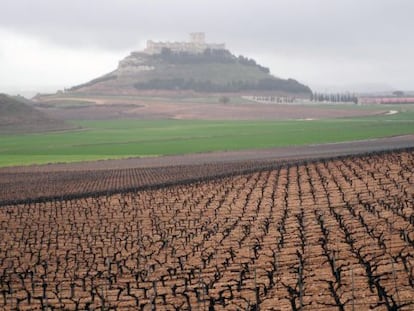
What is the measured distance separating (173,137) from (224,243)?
4295cm

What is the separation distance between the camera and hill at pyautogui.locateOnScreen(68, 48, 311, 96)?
133 meters

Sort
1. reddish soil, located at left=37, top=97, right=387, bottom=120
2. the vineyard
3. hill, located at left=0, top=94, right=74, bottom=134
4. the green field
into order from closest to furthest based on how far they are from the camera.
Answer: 1. the vineyard
2. the green field
3. hill, located at left=0, top=94, right=74, bottom=134
4. reddish soil, located at left=37, top=97, right=387, bottom=120

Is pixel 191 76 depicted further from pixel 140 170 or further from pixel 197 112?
pixel 140 170

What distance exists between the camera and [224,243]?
17.9m

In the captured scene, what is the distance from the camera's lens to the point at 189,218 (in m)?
21.8

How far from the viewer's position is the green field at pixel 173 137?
4779 cm

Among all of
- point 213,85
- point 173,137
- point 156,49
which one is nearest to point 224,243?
point 173,137

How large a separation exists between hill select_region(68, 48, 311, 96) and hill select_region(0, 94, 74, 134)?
50.4 metres

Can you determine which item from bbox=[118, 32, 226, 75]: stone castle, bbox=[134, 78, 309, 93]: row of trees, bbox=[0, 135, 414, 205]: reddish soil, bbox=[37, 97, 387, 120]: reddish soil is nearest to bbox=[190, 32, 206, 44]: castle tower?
bbox=[118, 32, 226, 75]: stone castle

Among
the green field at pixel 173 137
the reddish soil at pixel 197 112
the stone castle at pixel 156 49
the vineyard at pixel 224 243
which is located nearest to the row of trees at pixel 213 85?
the stone castle at pixel 156 49

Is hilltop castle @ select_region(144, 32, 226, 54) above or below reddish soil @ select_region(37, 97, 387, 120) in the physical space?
above

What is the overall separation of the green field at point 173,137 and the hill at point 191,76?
52986mm

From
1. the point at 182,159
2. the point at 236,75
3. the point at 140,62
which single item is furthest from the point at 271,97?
the point at 182,159

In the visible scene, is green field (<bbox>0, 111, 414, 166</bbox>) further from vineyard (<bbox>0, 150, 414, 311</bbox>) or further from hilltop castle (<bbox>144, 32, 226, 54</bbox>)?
hilltop castle (<bbox>144, 32, 226, 54</bbox>)
